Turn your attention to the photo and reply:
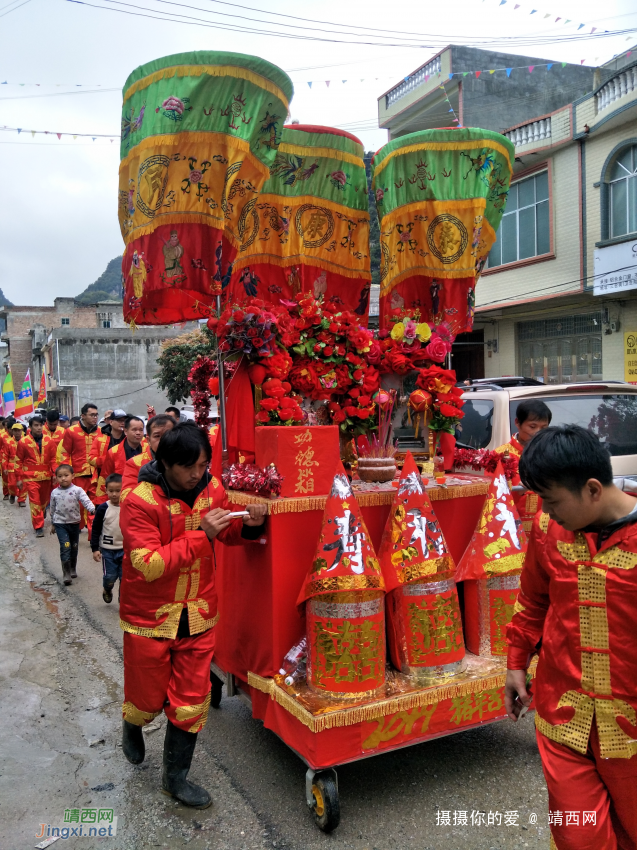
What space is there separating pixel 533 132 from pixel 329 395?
13.2 meters

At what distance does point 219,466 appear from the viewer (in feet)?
13.4

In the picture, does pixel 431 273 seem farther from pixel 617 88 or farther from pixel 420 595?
pixel 617 88

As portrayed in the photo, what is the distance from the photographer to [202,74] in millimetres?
3486

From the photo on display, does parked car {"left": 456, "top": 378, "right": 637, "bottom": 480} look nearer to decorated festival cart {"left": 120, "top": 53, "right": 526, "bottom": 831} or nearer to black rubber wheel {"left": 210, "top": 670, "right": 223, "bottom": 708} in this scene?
decorated festival cart {"left": 120, "top": 53, "right": 526, "bottom": 831}

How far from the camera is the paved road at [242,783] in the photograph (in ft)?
9.19

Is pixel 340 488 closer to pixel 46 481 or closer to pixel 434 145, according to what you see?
pixel 434 145

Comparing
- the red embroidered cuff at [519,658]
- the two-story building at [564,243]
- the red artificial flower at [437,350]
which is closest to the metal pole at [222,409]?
the red artificial flower at [437,350]

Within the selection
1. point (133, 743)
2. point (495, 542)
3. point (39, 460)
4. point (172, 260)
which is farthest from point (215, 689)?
point (39, 460)

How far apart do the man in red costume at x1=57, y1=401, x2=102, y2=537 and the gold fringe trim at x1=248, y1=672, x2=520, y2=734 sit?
5.73m

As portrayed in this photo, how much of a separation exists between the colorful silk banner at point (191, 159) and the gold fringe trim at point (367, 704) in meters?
2.19

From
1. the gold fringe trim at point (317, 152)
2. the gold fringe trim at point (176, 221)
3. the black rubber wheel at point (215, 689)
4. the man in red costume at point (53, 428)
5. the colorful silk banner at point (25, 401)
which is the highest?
the gold fringe trim at point (317, 152)

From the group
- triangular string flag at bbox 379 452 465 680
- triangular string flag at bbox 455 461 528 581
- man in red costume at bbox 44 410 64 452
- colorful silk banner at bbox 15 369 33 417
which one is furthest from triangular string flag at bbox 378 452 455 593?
colorful silk banner at bbox 15 369 33 417

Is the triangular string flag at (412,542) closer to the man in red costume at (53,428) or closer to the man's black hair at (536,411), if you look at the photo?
the man's black hair at (536,411)

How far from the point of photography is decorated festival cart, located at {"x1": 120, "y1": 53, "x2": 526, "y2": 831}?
304 cm
